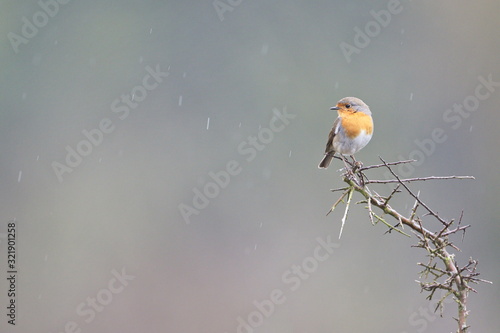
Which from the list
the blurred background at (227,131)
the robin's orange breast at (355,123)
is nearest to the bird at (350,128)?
the robin's orange breast at (355,123)

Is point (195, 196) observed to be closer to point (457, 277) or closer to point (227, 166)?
point (227, 166)

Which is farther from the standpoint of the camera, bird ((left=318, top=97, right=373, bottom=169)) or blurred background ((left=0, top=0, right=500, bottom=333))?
blurred background ((left=0, top=0, right=500, bottom=333))

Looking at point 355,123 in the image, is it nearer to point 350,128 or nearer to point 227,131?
point 350,128

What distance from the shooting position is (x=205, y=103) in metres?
20.6

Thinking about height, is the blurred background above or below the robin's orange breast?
above

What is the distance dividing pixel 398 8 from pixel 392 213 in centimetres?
2270

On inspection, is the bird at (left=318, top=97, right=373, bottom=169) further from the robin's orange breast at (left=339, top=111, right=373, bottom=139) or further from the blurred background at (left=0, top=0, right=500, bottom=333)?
the blurred background at (left=0, top=0, right=500, bottom=333)

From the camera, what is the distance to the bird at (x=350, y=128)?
3.28 metres

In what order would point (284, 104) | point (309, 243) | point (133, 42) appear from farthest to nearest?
point (133, 42), point (284, 104), point (309, 243)

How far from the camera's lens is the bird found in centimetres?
328

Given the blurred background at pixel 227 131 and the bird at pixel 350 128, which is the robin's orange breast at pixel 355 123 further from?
the blurred background at pixel 227 131

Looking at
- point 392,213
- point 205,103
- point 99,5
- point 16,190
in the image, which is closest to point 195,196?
point 205,103

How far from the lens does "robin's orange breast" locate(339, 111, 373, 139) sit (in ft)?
10.8

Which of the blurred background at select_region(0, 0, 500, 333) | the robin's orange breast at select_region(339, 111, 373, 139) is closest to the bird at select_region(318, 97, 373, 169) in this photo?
the robin's orange breast at select_region(339, 111, 373, 139)
